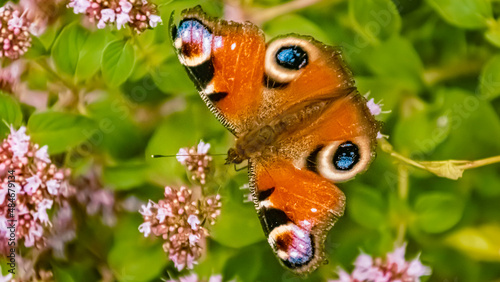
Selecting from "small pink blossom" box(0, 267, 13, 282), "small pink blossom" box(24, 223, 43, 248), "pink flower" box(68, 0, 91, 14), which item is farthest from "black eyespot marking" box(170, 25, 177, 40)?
"small pink blossom" box(0, 267, 13, 282)

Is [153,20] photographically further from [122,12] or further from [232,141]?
[232,141]

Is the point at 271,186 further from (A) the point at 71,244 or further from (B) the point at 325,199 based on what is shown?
(A) the point at 71,244

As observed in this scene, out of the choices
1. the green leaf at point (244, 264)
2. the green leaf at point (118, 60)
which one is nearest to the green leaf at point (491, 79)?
the green leaf at point (244, 264)

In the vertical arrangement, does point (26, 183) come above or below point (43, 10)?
below

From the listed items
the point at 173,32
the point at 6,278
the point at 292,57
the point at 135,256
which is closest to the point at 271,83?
the point at 292,57

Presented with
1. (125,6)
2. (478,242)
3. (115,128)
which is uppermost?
(125,6)

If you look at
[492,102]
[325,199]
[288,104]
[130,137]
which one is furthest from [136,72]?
[492,102]

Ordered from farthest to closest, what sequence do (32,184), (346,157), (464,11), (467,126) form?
Answer: 1. (467,126)
2. (464,11)
3. (32,184)
4. (346,157)
